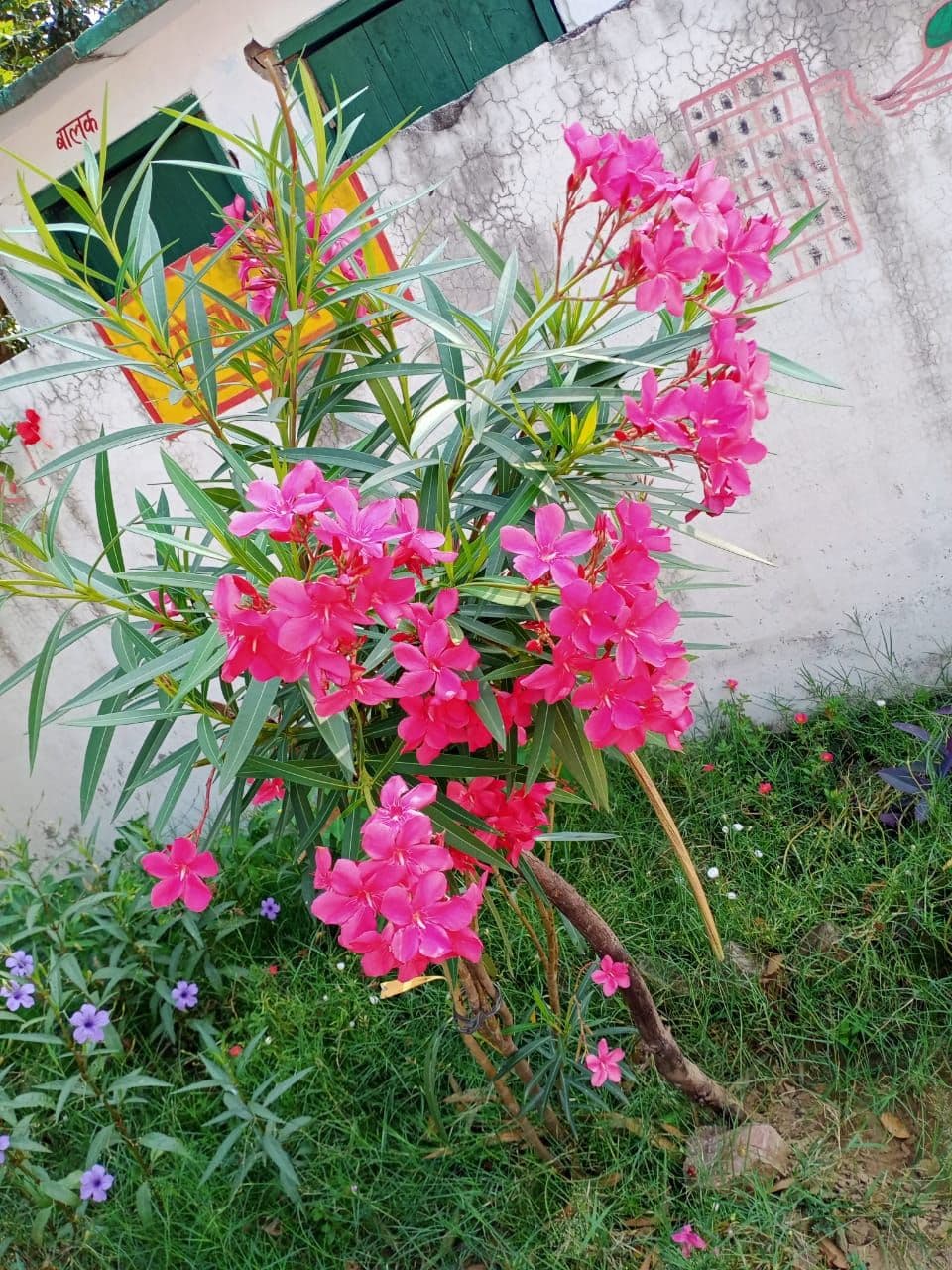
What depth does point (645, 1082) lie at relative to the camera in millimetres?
2053

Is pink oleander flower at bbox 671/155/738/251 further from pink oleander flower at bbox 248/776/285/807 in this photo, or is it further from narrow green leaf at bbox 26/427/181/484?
pink oleander flower at bbox 248/776/285/807

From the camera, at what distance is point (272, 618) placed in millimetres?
929

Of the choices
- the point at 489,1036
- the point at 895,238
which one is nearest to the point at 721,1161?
the point at 489,1036

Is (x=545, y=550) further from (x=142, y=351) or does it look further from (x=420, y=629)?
(x=142, y=351)

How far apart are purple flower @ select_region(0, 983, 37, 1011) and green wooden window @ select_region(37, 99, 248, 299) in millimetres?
1910

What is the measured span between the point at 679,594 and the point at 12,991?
196cm

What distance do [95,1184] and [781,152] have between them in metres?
2.78

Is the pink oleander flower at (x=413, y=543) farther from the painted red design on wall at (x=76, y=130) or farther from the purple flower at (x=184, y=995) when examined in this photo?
the painted red design on wall at (x=76, y=130)

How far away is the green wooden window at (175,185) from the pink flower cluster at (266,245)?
5.08ft

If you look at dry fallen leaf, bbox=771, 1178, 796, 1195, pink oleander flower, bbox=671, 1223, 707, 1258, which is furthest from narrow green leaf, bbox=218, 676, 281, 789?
dry fallen leaf, bbox=771, 1178, 796, 1195

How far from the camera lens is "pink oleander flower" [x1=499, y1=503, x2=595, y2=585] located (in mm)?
1056

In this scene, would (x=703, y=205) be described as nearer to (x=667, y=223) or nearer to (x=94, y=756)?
(x=667, y=223)

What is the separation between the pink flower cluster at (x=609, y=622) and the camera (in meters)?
1.01

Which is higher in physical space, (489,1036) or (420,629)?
(420,629)
